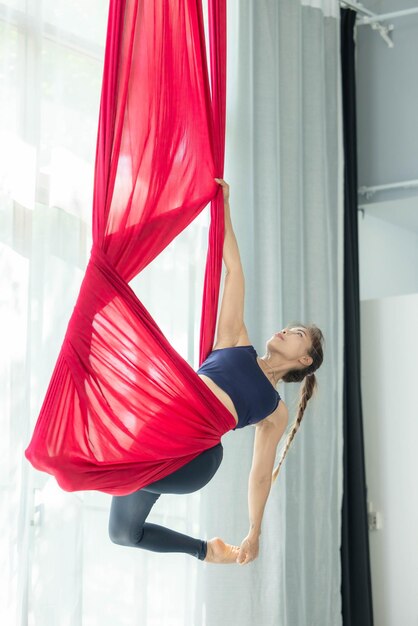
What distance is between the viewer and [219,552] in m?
2.88

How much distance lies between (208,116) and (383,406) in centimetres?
215

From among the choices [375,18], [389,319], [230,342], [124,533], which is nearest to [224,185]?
[230,342]

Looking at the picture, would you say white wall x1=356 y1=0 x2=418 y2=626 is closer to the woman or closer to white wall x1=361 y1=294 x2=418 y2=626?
white wall x1=361 y1=294 x2=418 y2=626

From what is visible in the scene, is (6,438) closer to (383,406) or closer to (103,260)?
(103,260)

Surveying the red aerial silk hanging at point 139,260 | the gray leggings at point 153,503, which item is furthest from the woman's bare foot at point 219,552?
the red aerial silk hanging at point 139,260

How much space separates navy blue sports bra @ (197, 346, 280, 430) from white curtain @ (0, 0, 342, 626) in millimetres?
657

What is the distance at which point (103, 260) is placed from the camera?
250 cm

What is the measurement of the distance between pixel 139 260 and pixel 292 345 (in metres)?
0.66

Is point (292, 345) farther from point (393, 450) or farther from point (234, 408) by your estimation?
point (393, 450)

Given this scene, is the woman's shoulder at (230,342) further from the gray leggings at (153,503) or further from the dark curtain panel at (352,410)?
the dark curtain panel at (352,410)

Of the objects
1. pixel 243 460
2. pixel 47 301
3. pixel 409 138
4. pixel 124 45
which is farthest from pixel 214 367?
pixel 409 138

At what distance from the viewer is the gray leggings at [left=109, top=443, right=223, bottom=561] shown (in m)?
2.60

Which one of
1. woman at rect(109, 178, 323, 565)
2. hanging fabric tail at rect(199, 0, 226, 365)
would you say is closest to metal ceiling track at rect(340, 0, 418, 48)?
hanging fabric tail at rect(199, 0, 226, 365)

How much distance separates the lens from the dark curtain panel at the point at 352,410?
439 centimetres
